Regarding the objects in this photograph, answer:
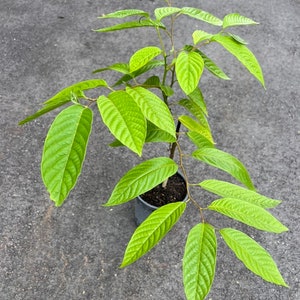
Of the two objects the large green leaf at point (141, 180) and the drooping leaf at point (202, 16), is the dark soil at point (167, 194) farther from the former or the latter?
the drooping leaf at point (202, 16)

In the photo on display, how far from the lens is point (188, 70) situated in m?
0.87

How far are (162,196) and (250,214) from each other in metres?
0.71

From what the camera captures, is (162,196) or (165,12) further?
(162,196)

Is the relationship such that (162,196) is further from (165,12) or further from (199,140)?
(165,12)

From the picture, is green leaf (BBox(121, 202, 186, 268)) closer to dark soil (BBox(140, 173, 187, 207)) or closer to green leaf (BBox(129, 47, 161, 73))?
green leaf (BBox(129, 47, 161, 73))

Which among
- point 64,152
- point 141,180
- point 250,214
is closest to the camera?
point 64,152

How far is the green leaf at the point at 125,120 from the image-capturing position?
2.39ft

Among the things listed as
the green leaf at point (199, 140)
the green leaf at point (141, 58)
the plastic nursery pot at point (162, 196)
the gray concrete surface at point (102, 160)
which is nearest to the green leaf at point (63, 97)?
the green leaf at point (141, 58)

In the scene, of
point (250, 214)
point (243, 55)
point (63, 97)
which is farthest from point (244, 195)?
point (63, 97)

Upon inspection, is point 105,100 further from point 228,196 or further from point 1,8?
point 1,8

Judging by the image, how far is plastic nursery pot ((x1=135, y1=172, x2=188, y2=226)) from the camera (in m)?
1.48

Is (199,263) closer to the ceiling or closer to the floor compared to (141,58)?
closer to the floor

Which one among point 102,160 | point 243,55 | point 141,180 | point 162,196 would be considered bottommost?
point 102,160

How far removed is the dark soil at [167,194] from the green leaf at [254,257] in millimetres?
668
